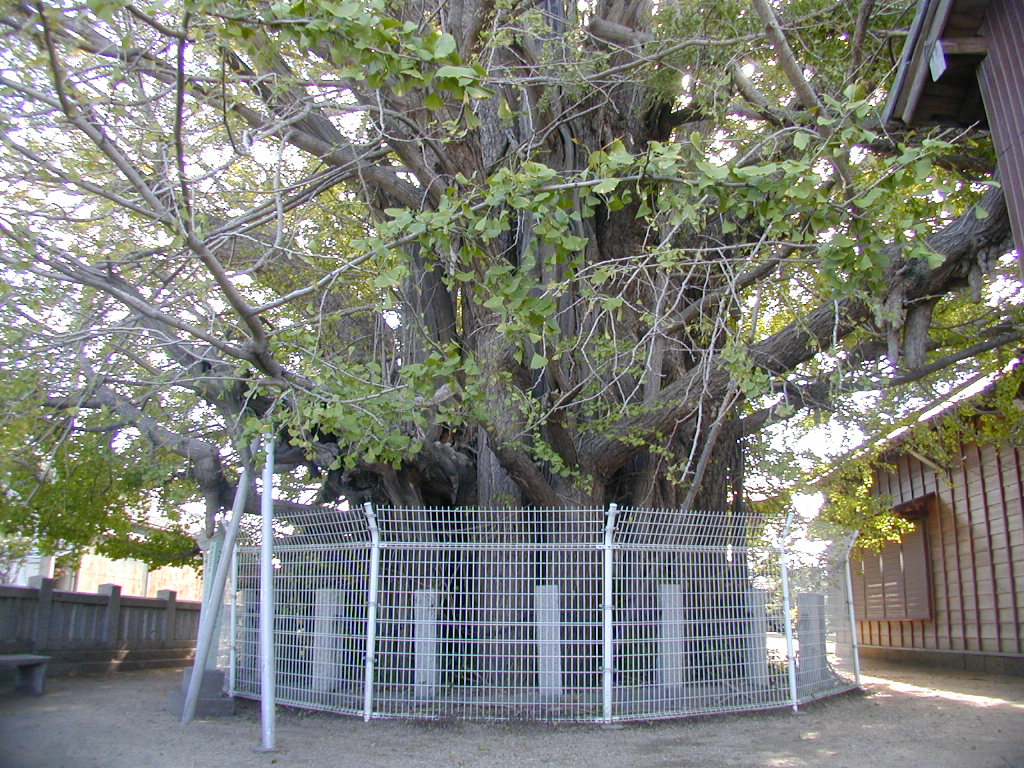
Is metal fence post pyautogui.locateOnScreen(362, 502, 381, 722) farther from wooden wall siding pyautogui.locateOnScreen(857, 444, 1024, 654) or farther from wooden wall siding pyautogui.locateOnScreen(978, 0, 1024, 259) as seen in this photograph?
wooden wall siding pyautogui.locateOnScreen(857, 444, 1024, 654)

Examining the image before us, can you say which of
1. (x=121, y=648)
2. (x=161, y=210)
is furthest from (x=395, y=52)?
(x=121, y=648)

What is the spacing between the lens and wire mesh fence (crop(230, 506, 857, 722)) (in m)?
7.89

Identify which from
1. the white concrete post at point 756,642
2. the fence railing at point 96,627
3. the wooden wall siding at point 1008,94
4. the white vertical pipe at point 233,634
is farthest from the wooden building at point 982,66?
the fence railing at point 96,627

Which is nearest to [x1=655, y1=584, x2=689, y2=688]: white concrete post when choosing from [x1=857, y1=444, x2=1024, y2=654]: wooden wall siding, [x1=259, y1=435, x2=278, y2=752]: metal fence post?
[x1=259, y1=435, x2=278, y2=752]: metal fence post

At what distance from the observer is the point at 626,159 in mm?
5035

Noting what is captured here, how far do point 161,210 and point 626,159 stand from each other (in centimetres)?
290

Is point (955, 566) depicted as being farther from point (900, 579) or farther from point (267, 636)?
point (267, 636)

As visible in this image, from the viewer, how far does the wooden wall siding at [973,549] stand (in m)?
12.9

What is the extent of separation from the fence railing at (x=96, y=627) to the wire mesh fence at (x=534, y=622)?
17.6 ft

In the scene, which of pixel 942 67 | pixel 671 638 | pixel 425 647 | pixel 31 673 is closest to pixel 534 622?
pixel 425 647

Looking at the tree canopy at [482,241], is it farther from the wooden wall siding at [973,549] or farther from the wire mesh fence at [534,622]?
the wooden wall siding at [973,549]

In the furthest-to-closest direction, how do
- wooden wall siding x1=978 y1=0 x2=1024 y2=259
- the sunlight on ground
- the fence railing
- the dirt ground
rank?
1. the fence railing
2. the sunlight on ground
3. the dirt ground
4. wooden wall siding x1=978 y1=0 x2=1024 y2=259

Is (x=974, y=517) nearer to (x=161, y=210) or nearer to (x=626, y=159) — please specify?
(x=626, y=159)

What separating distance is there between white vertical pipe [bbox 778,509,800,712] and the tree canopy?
1.07 metres
